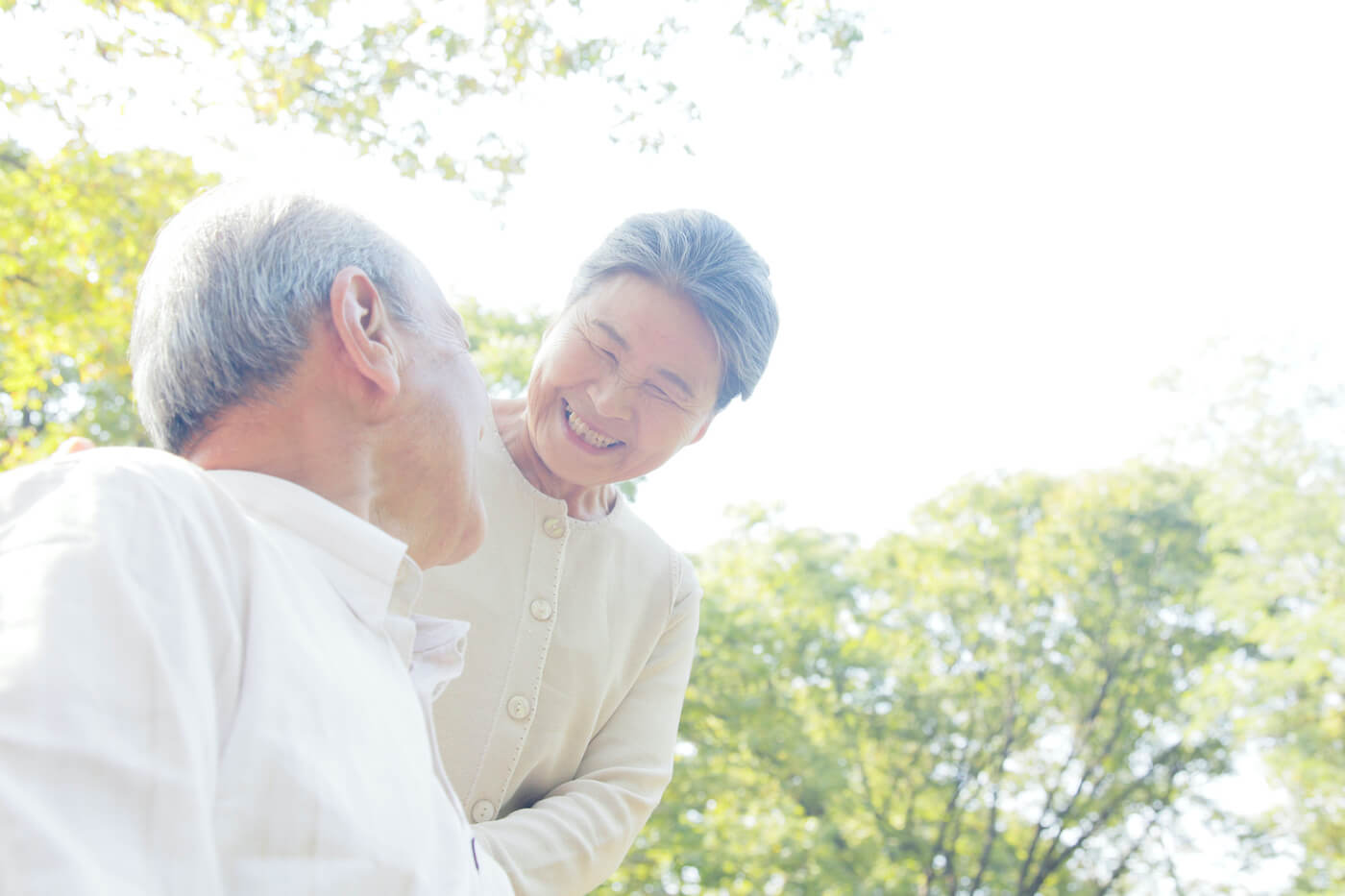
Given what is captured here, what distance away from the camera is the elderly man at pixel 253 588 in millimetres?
922

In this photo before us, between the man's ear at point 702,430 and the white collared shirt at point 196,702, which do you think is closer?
the white collared shirt at point 196,702

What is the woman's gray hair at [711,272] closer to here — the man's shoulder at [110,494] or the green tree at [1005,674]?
the man's shoulder at [110,494]

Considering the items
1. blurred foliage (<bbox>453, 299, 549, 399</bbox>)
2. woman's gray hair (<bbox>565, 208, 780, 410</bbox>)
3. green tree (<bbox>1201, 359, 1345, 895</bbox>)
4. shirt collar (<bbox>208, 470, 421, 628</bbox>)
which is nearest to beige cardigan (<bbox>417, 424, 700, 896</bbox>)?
woman's gray hair (<bbox>565, 208, 780, 410</bbox>)

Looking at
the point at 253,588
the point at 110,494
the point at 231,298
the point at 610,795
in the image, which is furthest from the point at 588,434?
the point at 110,494

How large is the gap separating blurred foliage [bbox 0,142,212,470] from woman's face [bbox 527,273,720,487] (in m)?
5.56

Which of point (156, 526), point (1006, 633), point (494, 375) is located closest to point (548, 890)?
point (156, 526)

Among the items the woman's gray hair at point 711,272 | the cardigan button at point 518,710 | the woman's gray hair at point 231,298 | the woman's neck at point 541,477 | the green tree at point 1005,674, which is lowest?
the cardigan button at point 518,710

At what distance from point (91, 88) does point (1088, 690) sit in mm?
15704

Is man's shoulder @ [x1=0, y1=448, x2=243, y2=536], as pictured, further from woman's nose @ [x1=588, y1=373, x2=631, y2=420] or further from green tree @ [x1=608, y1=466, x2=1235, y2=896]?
green tree @ [x1=608, y1=466, x2=1235, y2=896]

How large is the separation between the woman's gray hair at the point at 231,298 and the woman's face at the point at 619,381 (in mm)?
895

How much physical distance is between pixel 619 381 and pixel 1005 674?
16263 mm

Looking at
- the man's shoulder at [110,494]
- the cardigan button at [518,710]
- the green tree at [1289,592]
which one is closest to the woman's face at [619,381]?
the cardigan button at [518,710]

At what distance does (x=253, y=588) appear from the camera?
3.85 feet

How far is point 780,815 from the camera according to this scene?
15273mm
